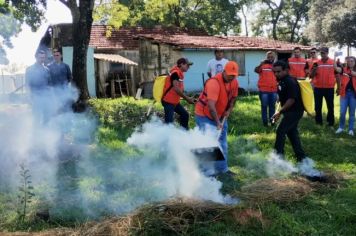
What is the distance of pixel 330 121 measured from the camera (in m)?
10.8

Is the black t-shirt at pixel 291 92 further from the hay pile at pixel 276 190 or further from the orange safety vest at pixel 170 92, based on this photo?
the orange safety vest at pixel 170 92

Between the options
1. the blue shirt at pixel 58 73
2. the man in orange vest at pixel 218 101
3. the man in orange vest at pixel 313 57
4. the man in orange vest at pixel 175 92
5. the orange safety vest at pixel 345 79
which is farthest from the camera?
the man in orange vest at pixel 313 57

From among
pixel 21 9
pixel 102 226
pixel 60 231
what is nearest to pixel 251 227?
pixel 102 226

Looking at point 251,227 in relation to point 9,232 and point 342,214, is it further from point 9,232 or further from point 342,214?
point 9,232

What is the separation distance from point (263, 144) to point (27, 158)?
4.51 metres

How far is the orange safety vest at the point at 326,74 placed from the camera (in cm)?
1021

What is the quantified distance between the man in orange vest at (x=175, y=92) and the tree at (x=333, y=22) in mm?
25307

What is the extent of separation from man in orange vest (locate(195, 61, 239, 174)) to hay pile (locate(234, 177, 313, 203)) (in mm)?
915

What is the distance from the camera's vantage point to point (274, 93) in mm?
10391

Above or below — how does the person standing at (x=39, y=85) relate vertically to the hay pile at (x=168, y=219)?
above

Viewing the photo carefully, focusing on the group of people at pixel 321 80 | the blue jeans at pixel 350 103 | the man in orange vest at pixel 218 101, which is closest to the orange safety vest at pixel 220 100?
the man in orange vest at pixel 218 101

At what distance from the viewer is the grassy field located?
466 centimetres

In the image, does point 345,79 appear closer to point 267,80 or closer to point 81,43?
point 267,80

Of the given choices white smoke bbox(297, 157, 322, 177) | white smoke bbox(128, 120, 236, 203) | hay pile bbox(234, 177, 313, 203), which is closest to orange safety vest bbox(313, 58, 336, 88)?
white smoke bbox(297, 157, 322, 177)
